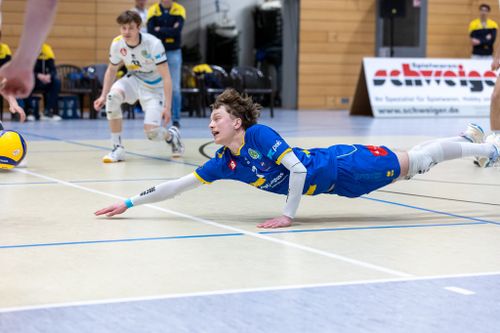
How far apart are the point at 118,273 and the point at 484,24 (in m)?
16.7

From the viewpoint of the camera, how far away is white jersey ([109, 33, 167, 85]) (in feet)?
24.6

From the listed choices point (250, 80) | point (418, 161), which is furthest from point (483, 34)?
point (418, 161)

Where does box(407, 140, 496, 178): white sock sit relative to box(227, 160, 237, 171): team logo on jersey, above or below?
above

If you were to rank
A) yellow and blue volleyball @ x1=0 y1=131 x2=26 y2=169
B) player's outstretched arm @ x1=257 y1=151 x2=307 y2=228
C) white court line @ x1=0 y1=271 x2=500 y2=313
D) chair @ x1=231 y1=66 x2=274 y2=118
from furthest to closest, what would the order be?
chair @ x1=231 y1=66 x2=274 y2=118, yellow and blue volleyball @ x1=0 y1=131 x2=26 y2=169, player's outstretched arm @ x1=257 y1=151 x2=307 y2=228, white court line @ x1=0 y1=271 x2=500 y2=313

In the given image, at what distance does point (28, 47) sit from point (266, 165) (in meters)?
2.83

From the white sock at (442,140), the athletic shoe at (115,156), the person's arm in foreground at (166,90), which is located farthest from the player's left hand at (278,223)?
the athletic shoe at (115,156)

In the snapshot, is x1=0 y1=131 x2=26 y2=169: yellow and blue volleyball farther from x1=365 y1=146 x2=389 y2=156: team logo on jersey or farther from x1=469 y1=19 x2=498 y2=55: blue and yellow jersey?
x1=469 y1=19 x2=498 y2=55: blue and yellow jersey

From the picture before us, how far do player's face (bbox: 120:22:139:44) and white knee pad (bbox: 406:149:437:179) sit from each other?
3.66 meters

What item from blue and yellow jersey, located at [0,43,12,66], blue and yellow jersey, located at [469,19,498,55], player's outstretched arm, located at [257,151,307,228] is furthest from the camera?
blue and yellow jersey, located at [469,19,498,55]

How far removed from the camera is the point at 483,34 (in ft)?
60.2

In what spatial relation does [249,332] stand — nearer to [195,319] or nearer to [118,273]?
[195,319]

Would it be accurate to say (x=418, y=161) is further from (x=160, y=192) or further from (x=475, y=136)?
(x=160, y=192)

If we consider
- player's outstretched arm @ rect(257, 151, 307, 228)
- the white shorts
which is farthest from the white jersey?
player's outstretched arm @ rect(257, 151, 307, 228)

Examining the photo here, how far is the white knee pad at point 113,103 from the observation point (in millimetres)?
7539
